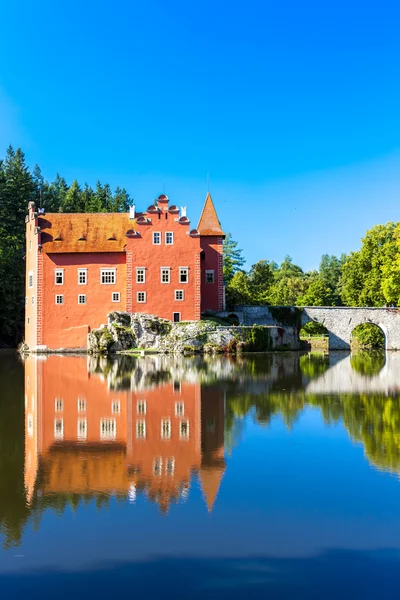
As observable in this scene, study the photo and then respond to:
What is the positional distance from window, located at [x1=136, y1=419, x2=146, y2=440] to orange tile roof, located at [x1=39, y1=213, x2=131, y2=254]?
30.5m

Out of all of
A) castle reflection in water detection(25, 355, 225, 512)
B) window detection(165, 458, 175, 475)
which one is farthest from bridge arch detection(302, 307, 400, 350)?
window detection(165, 458, 175, 475)

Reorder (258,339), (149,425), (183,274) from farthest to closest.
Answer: (183,274) → (258,339) → (149,425)

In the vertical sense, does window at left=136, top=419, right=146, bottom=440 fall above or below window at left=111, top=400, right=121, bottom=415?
below

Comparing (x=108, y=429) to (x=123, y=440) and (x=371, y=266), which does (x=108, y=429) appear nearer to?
(x=123, y=440)

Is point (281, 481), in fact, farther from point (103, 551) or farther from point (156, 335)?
point (156, 335)

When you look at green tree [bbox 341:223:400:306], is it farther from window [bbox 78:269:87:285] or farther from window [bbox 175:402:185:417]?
window [bbox 175:402:185:417]

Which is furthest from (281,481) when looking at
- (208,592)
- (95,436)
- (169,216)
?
(169,216)

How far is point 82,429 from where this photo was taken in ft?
44.6

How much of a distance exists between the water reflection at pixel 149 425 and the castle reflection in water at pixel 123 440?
0.08 feet

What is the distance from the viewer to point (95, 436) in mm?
12945

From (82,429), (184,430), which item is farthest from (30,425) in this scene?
(184,430)

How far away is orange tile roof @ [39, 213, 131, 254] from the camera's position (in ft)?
144

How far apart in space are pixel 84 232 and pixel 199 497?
125ft

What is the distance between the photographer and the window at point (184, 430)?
42.1 feet
